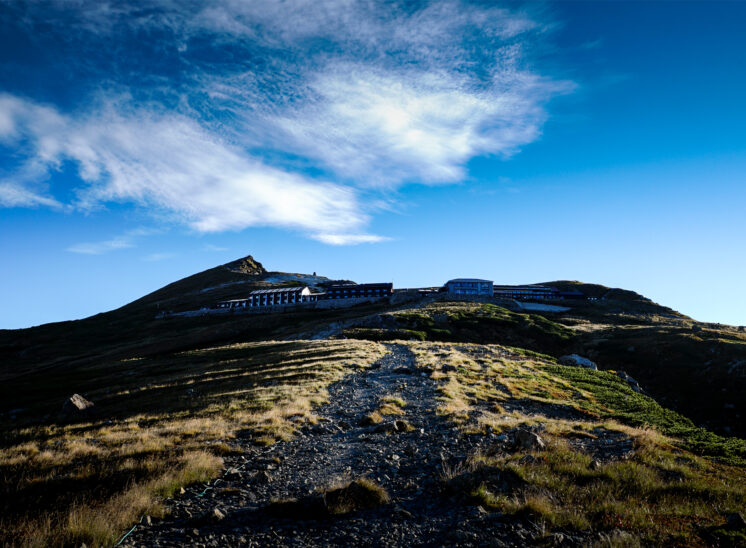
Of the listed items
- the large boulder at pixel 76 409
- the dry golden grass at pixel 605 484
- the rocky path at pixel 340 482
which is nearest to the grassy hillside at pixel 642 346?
the dry golden grass at pixel 605 484

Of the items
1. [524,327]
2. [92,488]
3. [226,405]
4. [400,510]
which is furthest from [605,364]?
[92,488]

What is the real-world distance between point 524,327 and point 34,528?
7649cm

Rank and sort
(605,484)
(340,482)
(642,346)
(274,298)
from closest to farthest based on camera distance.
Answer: (605,484) → (340,482) → (642,346) → (274,298)

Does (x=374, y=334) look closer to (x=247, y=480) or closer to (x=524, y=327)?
(x=524, y=327)

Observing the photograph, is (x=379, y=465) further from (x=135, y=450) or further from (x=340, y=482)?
(x=135, y=450)

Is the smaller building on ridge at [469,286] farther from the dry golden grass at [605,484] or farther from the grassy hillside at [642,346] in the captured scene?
the dry golden grass at [605,484]

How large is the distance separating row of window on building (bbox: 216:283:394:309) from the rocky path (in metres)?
130

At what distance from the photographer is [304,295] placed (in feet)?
513

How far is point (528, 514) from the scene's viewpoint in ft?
26.6

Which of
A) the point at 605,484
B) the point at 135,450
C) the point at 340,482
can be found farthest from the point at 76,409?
the point at 605,484

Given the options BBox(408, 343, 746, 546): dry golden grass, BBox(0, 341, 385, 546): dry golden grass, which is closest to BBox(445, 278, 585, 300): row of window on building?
BBox(0, 341, 385, 546): dry golden grass

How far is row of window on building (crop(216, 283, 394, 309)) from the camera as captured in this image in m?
149

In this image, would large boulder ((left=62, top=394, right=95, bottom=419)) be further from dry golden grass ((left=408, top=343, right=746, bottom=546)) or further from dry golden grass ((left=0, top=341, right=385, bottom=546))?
dry golden grass ((left=408, top=343, right=746, bottom=546))

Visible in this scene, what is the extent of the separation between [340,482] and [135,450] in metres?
8.39
